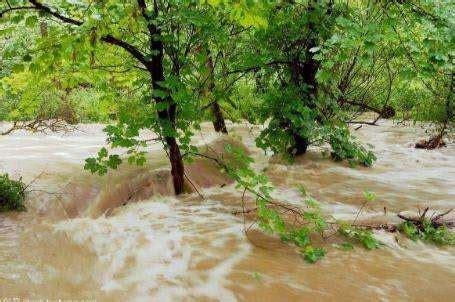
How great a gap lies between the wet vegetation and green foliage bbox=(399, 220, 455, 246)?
13 mm

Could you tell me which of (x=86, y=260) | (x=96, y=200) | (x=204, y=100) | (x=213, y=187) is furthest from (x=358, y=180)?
(x=86, y=260)

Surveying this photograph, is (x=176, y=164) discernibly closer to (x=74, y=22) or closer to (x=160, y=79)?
(x=160, y=79)

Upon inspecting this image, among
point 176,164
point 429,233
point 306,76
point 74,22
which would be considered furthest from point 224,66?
point 429,233

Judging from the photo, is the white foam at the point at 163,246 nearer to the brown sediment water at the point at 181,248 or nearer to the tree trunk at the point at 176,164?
the brown sediment water at the point at 181,248

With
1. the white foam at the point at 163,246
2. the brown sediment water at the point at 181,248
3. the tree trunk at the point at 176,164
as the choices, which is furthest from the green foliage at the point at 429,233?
the tree trunk at the point at 176,164

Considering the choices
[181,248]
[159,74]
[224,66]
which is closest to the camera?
[181,248]

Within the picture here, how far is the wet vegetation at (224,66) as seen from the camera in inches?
150

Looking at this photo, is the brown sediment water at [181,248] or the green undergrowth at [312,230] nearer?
the brown sediment water at [181,248]

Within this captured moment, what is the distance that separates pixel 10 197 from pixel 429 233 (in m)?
4.31

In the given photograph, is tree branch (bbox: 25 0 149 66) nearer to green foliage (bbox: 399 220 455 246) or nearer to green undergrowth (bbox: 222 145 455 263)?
green undergrowth (bbox: 222 145 455 263)

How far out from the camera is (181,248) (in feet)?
13.3

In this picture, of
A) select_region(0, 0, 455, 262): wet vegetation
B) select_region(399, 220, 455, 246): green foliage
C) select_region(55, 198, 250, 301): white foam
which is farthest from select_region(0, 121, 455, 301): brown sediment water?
select_region(0, 0, 455, 262): wet vegetation

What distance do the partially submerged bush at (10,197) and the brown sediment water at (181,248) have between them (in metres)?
0.11

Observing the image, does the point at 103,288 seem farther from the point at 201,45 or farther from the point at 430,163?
the point at 430,163
